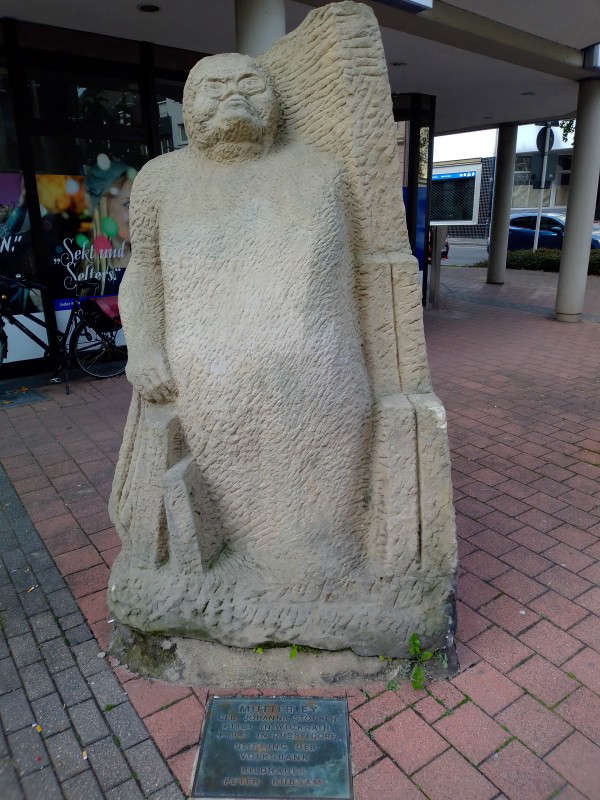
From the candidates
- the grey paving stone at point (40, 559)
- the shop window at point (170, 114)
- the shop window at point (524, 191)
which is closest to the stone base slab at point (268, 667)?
the grey paving stone at point (40, 559)

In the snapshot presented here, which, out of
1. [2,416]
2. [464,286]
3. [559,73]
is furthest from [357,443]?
[464,286]

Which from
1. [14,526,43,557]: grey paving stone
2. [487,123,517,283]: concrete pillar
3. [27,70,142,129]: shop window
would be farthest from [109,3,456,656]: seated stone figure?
[487,123,517,283]: concrete pillar

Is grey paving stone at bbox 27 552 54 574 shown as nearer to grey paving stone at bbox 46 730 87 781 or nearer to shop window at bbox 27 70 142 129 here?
grey paving stone at bbox 46 730 87 781

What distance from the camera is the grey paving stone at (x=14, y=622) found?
282 centimetres

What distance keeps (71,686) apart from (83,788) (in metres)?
0.48

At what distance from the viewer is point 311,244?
2.25 meters

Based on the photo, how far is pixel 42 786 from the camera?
2.09 meters

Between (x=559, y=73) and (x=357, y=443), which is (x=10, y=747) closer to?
(x=357, y=443)

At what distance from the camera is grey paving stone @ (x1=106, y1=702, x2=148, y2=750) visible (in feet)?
7.35

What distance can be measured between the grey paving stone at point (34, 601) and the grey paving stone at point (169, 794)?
3.96ft

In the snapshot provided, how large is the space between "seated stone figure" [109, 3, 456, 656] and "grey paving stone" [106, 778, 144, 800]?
0.54 m

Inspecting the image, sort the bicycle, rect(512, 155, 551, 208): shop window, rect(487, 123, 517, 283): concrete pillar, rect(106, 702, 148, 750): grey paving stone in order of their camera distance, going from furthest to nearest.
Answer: rect(512, 155, 551, 208): shop window
rect(487, 123, 517, 283): concrete pillar
the bicycle
rect(106, 702, 148, 750): grey paving stone

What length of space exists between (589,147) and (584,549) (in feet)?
23.2

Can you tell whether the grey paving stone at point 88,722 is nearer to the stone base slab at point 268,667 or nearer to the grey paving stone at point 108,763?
the grey paving stone at point 108,763
